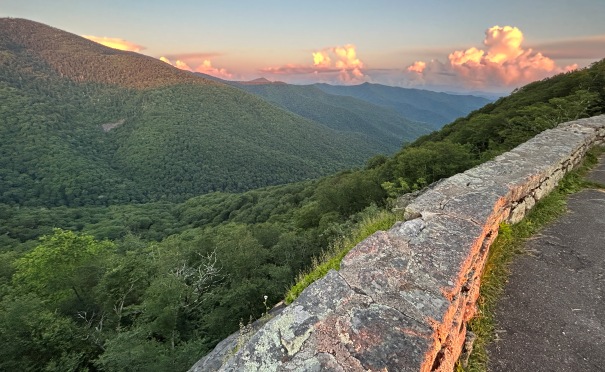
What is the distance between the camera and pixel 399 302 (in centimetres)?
289

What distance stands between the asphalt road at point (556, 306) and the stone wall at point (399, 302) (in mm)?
545

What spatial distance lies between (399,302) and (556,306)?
109 inches

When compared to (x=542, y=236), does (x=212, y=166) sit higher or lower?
lower

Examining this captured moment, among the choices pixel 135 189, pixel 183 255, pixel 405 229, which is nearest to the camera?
pixel 405 229

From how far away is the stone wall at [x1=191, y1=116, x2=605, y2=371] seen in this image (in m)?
2.45

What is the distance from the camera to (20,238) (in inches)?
2776

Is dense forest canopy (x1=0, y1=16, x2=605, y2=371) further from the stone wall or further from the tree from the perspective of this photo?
the stone wall

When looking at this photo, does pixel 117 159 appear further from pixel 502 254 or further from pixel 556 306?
pixel 556 306

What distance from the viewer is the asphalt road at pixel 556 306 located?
3459 millimetres

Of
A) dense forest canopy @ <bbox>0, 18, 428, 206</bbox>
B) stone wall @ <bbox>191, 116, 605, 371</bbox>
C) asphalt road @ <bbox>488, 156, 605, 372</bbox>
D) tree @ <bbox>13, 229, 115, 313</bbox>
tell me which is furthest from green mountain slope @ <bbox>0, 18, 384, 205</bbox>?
asphalt road @ <bbox>488, 156, 605, 372</bbox>

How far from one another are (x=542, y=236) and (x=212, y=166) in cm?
16502

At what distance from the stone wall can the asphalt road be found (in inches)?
21.5

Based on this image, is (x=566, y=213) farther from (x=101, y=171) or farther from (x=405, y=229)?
(x=101, y=171)

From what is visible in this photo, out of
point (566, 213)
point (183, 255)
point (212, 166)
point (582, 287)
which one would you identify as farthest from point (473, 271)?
point (212, 166)
